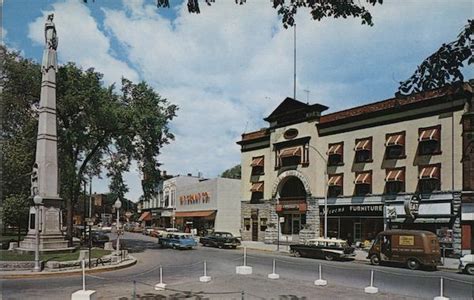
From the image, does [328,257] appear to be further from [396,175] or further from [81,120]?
[81,120]

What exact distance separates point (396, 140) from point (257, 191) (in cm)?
1693

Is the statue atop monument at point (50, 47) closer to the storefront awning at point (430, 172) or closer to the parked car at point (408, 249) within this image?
the parked car at point (408, 249)

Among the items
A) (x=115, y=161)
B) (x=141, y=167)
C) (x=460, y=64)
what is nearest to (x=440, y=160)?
(x=141, y=167)

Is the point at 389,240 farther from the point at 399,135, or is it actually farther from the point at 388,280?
the point at 399,135

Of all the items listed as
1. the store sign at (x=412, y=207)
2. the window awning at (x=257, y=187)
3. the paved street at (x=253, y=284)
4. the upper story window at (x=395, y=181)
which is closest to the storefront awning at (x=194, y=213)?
the window awning at (x=257, y=187)

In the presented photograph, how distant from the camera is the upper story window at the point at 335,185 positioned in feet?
127

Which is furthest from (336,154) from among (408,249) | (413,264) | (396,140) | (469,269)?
(469,269)

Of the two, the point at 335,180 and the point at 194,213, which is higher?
the point at 335,180

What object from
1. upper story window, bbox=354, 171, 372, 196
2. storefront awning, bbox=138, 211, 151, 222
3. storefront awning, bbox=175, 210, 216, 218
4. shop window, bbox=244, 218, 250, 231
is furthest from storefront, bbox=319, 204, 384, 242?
storefront awning, bbox=138, 211, 151, 222

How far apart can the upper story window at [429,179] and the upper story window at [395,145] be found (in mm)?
2186

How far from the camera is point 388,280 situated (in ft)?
63.4

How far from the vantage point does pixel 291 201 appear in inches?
1718

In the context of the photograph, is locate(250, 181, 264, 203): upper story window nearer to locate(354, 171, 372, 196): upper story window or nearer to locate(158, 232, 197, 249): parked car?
locate(158, 232, 197, 249): parked car

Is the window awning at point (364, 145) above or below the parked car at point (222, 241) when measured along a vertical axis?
above
